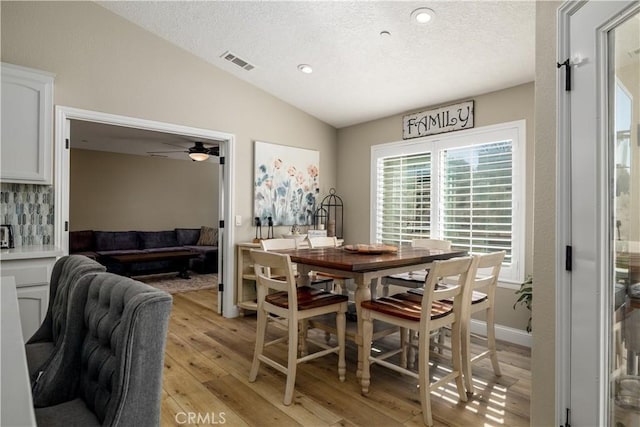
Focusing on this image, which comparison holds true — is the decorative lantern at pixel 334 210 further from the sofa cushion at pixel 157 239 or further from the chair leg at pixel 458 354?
the sofa cushion at pixel 157 239

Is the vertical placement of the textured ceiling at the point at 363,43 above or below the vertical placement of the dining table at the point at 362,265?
above

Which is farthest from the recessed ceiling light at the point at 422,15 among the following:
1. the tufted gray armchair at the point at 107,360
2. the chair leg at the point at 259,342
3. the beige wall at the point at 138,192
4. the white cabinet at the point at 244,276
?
the beige wall at the point at 138,192

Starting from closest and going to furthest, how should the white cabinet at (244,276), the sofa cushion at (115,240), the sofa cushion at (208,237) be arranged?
1. the white cabinet at (244,276)
2. the sofa cushion at (115,240)
3. the sofa cushion at (208,237)

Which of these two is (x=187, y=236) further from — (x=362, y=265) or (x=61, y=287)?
(x=362, y=265)

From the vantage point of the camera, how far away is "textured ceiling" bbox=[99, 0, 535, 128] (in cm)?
272

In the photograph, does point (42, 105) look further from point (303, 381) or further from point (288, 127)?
point (303, 381)

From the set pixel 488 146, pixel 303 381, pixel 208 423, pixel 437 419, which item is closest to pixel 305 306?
pixel 303 381

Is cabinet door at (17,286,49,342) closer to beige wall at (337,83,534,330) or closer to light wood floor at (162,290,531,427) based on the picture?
light wood floor at (162,290,531,427)

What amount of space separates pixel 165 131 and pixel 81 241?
439 centimetres

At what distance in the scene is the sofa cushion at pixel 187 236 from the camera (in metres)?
7.87

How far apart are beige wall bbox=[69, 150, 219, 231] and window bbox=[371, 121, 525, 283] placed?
5391 millimetres

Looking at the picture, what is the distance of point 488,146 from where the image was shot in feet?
12.0

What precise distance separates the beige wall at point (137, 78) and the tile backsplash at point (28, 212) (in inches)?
31.3

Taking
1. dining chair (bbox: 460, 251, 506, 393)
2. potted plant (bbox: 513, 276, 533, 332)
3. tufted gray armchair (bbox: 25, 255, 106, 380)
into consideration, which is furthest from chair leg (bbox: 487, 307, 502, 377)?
tufted gray armchair (bbox: 25, 255, 106, 380)
